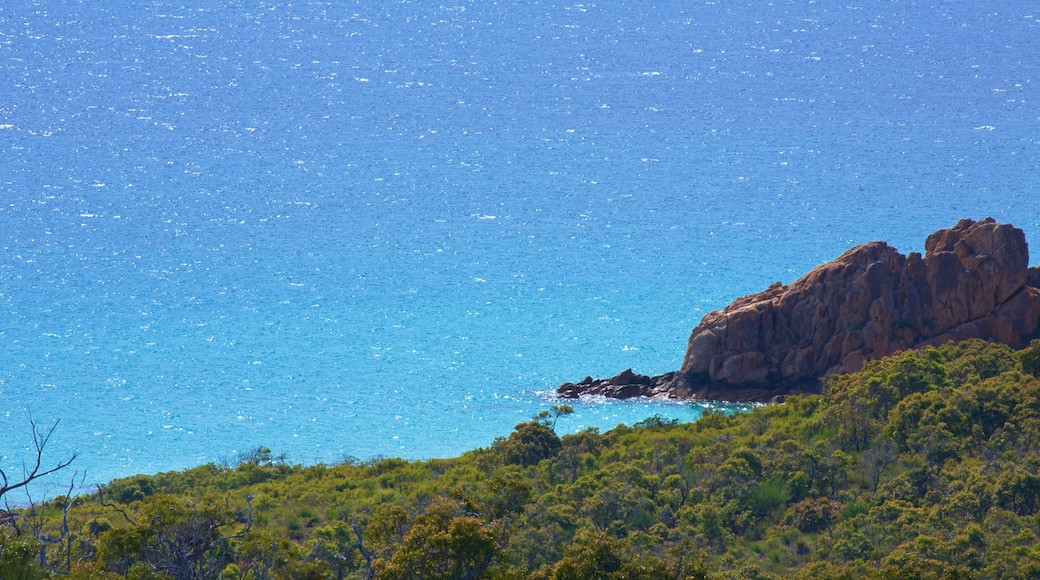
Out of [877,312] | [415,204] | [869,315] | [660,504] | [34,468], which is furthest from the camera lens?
[415,204]

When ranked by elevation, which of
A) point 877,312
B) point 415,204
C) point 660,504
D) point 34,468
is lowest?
point 660,504

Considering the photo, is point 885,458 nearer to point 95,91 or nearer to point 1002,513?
point 1002,513

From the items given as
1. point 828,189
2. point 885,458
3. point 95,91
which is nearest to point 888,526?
point 885,458

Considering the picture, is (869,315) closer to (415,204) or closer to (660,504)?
(660,504)

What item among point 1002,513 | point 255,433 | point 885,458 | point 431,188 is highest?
point 431,188

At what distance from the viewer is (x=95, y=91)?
6220 inches

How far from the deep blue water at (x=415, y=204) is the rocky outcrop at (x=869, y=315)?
11.9 feet

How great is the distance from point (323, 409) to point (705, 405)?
62.2 feet

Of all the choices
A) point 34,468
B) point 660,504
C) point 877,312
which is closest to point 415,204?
point 877,312

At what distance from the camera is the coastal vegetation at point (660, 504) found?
83.4 ft

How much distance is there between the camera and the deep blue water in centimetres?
7156

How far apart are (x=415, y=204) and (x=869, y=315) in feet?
187

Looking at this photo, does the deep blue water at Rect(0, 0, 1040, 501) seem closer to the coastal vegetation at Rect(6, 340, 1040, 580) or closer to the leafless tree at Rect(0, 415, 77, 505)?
the leafless tree at Rect(0, 415, 77, 505)

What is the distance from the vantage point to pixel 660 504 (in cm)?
4056
